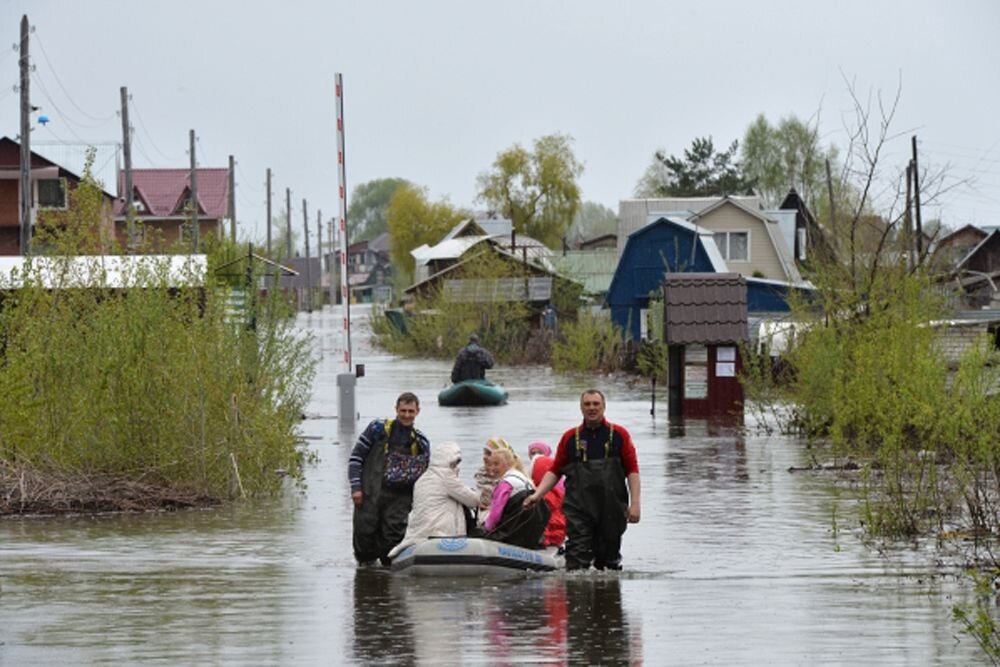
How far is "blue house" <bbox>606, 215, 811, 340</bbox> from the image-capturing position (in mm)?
79188

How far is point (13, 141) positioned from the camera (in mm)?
→ 85250

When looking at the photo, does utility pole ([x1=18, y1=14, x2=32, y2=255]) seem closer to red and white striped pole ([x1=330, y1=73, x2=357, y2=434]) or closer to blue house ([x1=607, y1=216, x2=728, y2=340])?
red and white striped pole ([x1=330, y1=73, x2=357, y2=434])

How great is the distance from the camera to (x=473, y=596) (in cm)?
1559

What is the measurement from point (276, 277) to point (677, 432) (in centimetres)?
807

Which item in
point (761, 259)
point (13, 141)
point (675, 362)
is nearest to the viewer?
point (675, 362)

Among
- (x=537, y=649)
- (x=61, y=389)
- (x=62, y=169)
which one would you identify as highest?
(x=62, y=169)

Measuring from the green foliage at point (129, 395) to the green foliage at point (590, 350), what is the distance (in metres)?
39.3

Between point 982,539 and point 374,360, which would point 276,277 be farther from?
point 374,360

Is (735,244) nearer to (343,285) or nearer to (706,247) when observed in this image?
(706,247)

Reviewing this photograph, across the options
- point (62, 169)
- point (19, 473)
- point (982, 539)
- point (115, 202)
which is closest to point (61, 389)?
point (19, 473)

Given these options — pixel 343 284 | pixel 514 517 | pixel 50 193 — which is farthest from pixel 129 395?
pixel 50 193

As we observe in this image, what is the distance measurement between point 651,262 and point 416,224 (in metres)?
75.9

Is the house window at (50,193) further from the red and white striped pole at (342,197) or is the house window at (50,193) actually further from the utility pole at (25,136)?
the red and white striped pole at (342,197)

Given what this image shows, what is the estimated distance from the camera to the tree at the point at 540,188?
5517 inches
